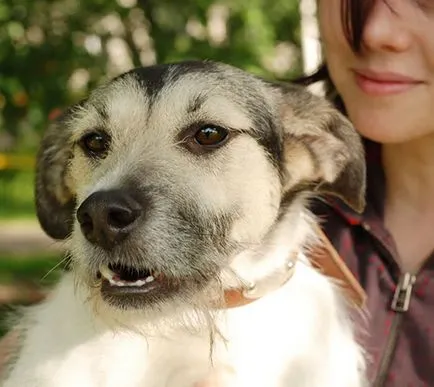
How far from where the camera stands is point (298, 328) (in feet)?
9.70

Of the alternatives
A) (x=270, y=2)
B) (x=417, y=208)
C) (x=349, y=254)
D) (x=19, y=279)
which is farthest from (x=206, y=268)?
(x=19, y=279)

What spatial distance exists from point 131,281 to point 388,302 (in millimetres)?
1027

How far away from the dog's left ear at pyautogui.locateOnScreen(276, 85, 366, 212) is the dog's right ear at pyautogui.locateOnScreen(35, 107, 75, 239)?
2.80ft

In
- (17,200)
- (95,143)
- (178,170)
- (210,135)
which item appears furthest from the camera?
(17,200)

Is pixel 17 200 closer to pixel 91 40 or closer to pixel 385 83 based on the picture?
pixel 91 40

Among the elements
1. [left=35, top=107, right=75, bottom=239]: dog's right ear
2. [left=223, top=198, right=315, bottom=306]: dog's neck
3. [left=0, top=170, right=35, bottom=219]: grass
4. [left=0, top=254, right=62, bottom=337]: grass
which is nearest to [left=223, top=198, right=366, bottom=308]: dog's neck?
[left=223, top=198, right=315, bottom=306]: dog's neck

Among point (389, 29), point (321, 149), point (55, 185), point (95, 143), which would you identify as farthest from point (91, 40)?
point (389, 29)

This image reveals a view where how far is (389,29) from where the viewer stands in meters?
3.13

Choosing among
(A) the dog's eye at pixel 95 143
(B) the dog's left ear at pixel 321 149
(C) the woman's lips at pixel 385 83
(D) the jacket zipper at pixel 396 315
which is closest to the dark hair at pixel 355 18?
(C) the woman's lips at pixel 385 83

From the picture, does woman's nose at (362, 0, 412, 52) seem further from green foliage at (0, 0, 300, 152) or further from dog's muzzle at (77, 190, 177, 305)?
green foliage at (0, 0, 300, 152)

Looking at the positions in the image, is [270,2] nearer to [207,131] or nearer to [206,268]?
[207,131]

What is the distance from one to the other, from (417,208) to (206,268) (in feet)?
3.64

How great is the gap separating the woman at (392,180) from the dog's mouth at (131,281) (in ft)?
2.91

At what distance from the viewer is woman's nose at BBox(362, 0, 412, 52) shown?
3125 mm
